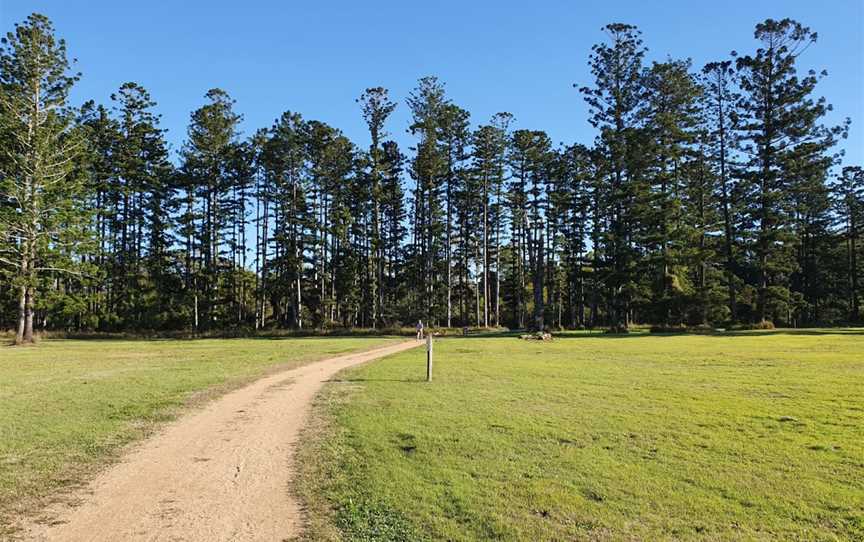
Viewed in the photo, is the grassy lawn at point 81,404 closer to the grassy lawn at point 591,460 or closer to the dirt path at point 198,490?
the dirt path at point 198,490

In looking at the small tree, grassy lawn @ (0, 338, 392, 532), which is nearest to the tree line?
the small tree

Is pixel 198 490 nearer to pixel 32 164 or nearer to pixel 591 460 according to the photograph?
pixel 591 460

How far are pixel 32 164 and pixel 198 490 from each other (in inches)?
1475

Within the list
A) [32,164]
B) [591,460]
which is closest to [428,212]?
[32,164]

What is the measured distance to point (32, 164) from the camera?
34625mm

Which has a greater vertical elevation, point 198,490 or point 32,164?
point 32,164

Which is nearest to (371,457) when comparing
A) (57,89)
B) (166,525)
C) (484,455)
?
(484,455)

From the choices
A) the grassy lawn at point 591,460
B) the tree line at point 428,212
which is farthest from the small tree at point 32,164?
the grassy lawn at point 591,460

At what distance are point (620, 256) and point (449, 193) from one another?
1713cm

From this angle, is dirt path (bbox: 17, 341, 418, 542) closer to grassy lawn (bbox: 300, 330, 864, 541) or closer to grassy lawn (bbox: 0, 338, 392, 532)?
grassy lawn (bbox: 300, 330, 864, 541)

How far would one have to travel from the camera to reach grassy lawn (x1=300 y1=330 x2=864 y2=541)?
472 centimetres

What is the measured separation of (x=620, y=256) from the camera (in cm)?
4066

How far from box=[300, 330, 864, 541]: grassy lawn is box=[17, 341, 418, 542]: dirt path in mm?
398

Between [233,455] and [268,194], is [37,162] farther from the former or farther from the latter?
[233,455]
